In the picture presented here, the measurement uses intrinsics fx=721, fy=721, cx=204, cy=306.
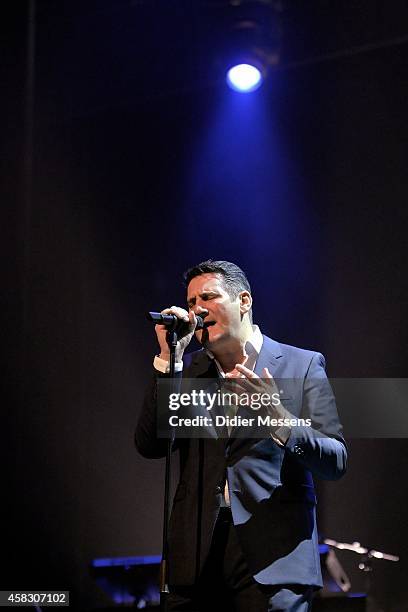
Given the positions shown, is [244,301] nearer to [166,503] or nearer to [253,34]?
[166,503]

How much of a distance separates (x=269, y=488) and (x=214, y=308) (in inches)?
26.0

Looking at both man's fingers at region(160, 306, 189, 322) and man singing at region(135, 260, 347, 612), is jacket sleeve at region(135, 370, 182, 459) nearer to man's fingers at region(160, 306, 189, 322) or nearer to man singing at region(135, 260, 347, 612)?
man singing at region(135, 260, 347, 612)

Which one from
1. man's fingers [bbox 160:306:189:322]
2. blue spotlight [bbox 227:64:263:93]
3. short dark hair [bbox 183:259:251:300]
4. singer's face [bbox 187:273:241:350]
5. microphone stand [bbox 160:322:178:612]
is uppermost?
blue spotlight [bbox 227:64:263:93]

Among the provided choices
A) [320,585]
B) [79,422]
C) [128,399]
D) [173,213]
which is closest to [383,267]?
[173,213]

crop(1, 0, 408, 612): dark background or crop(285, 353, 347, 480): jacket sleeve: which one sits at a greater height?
crop(1, 0, 408, 612): dark background

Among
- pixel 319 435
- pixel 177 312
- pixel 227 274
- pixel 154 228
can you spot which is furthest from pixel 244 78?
pixel 319 435

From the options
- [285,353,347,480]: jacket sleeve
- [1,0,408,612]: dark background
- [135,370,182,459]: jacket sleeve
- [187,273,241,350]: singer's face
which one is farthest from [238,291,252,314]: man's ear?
[1,0,408,612]: dark background

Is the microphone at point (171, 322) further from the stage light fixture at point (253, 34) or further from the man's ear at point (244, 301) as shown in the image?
the stage light fixture at point (253, 34)

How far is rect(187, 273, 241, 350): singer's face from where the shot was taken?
8.08 ft

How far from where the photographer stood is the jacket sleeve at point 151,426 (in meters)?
2.36

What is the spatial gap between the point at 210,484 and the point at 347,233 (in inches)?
89.3

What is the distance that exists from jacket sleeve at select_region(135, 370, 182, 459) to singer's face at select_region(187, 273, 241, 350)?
0.25 m

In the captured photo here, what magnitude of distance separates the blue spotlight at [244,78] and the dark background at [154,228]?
103 millimetres

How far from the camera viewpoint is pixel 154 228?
4457mm
